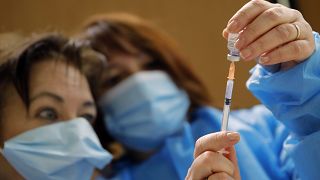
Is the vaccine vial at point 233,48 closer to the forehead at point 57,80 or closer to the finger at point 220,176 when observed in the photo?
the finger at point 220,176

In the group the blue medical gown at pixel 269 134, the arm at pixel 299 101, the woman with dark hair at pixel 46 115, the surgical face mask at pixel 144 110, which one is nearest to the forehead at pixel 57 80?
the woman with dark hair at pixel 46 115

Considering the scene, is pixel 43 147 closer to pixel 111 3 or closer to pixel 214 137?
pixel 214 137

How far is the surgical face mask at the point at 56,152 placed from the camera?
82 centimetres

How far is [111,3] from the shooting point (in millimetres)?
1572

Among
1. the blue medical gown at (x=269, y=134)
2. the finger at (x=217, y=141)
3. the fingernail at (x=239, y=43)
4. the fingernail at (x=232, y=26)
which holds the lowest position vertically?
the blue medical gown at (x=269, y=134)

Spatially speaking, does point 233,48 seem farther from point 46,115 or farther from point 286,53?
point 46,115

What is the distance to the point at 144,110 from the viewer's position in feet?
3.64

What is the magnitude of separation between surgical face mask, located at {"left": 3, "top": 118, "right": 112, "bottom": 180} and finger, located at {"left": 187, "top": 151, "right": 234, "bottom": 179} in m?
0.34

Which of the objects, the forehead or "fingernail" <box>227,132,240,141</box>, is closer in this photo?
"fingernail" <box>227,132,240,141</box>

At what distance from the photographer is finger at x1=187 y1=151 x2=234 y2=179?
0.57 meters

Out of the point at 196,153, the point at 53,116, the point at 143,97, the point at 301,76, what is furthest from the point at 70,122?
the point at 301,76

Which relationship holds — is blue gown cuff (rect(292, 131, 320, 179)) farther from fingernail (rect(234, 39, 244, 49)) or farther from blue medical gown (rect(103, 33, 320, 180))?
fingernail (rect(234, 39, 244, 49))

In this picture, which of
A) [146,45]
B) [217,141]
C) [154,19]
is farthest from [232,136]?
[154,19]

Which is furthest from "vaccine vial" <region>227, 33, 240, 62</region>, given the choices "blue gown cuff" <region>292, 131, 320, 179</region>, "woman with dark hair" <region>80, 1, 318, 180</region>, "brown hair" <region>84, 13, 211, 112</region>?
"brown hair" <region>84, 13, 211, 112</region>
